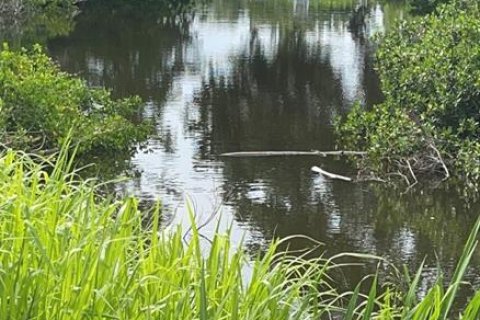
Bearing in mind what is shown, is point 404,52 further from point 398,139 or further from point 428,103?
point 398,139

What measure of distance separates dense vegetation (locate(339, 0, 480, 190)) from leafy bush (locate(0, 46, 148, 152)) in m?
2.68

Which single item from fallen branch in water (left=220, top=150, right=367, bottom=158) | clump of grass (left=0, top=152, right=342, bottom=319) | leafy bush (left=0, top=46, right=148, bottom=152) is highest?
clump of grass (left=0, top=152, right=342, bottom=319)

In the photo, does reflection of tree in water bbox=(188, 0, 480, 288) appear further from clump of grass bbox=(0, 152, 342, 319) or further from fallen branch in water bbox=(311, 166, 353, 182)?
clump of grass bbox=(0, 152, 342, 319)

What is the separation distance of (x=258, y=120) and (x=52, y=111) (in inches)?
150

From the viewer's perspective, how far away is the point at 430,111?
9867 millimetres

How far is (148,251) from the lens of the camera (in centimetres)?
327

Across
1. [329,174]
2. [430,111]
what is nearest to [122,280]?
[329,174]

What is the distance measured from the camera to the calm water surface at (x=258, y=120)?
8117 millimetres

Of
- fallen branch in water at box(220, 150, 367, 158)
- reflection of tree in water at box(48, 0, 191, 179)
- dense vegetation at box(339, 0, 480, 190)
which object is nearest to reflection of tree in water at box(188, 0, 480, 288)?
Answer: fallen branch in water at box(220, 150, 367, 158)

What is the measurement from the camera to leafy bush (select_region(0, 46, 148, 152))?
951cm

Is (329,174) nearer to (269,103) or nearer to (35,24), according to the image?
(269,103)

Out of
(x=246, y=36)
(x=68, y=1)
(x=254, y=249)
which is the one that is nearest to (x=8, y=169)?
(x=254, y=249)

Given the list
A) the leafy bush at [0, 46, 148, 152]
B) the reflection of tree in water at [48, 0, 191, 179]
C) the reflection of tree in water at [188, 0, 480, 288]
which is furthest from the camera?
the reflection of tree in water at [48, 0, 191, 179]

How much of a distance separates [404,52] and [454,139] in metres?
1.48
